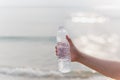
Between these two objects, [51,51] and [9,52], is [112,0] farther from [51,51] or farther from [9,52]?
[9,52]

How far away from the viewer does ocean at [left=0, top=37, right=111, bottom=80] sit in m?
3.60

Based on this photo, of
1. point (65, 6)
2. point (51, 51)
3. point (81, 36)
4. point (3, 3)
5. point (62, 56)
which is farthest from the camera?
point (51, 51)

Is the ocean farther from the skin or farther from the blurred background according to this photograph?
the skin

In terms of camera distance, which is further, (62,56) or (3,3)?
(3,3)

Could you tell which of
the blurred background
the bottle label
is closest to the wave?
the blurred background

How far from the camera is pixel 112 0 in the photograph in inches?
117

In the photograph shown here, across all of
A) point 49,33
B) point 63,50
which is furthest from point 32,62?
point 63,50

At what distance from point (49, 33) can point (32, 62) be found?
25.2 inches

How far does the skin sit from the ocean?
2144 mm

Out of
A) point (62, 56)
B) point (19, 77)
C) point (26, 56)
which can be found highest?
point (26, 56)

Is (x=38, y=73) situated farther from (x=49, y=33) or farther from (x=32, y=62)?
(x=49, y=33)

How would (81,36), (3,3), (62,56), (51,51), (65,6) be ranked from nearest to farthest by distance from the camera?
(62,56) < (3,3) < (65,6) < (81,36) < (51,51)

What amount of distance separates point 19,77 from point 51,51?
58 cm

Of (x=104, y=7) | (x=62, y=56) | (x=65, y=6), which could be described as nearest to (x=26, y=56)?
(x=65, y=6)
